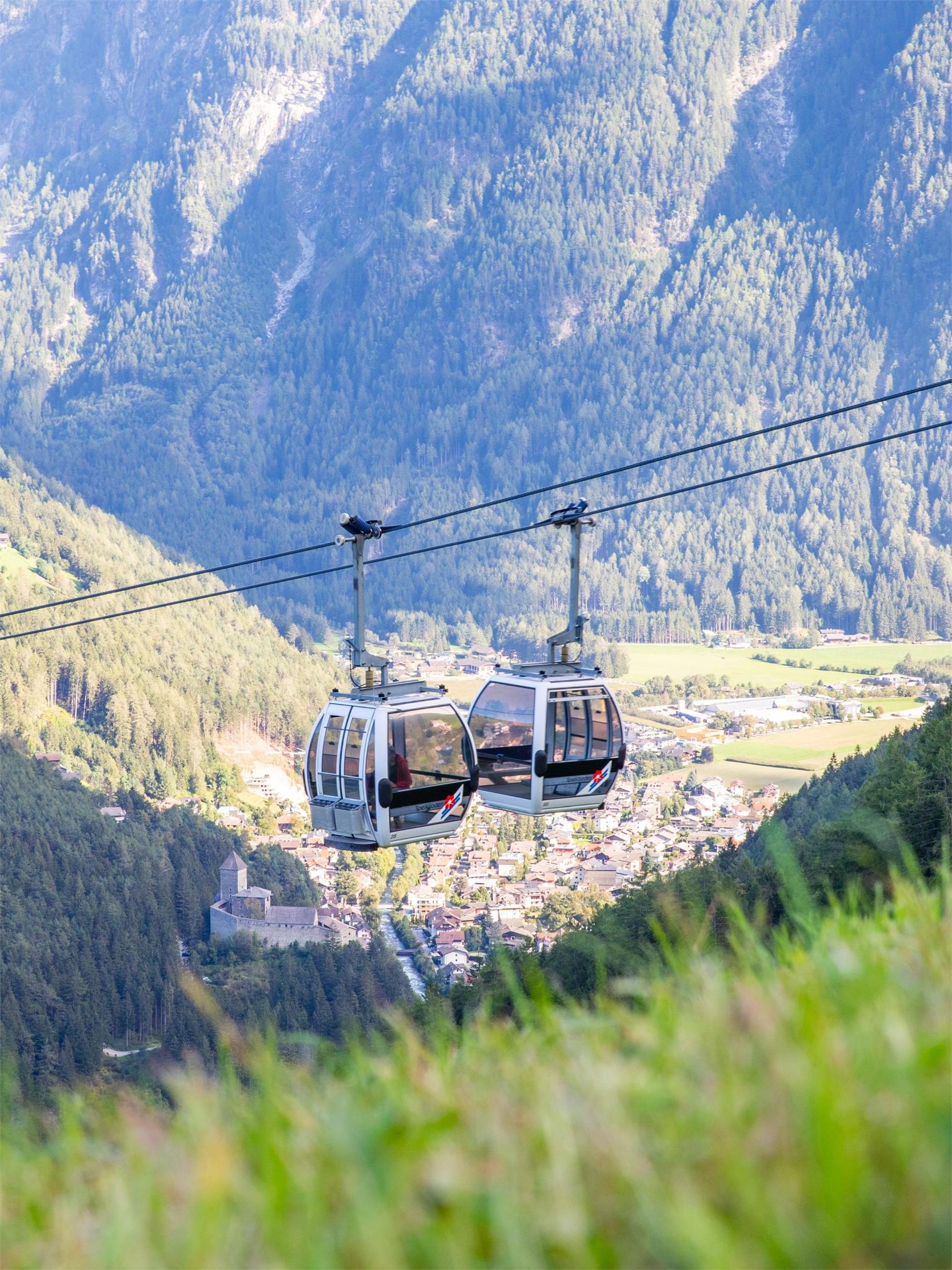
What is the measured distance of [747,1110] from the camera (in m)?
2.05

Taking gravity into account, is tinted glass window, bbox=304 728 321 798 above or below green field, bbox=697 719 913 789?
above

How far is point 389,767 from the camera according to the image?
1333 cm

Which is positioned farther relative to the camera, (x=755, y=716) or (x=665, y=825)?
(x=755, y=716)

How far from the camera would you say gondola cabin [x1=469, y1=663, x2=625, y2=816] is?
13.2 meters

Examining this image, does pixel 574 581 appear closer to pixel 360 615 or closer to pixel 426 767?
pixel 360 615

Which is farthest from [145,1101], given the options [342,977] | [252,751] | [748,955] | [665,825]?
[252,751]

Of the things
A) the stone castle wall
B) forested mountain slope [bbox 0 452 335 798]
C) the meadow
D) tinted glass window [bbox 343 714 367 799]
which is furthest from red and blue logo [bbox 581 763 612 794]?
forested mountain slope [bbox 0 452 335 798]

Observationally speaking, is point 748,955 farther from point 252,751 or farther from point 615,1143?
point 252,751

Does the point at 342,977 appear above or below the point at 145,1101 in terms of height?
below

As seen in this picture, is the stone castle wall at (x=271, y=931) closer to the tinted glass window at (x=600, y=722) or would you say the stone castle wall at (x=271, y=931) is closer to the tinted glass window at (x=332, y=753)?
the tinted glass window at (x=332, y=753)

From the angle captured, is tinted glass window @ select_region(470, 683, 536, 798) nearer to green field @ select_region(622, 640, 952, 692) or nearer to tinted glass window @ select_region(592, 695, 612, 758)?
tinted glass window @ select_region(592, 695, 612, 758)

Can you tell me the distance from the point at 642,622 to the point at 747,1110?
193691 millimetres

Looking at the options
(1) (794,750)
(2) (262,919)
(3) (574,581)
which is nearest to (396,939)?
(2) (262,919)

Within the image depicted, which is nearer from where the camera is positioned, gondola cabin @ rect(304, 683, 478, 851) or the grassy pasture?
gondola cabin @ rect(304, 683, 478, 851)
